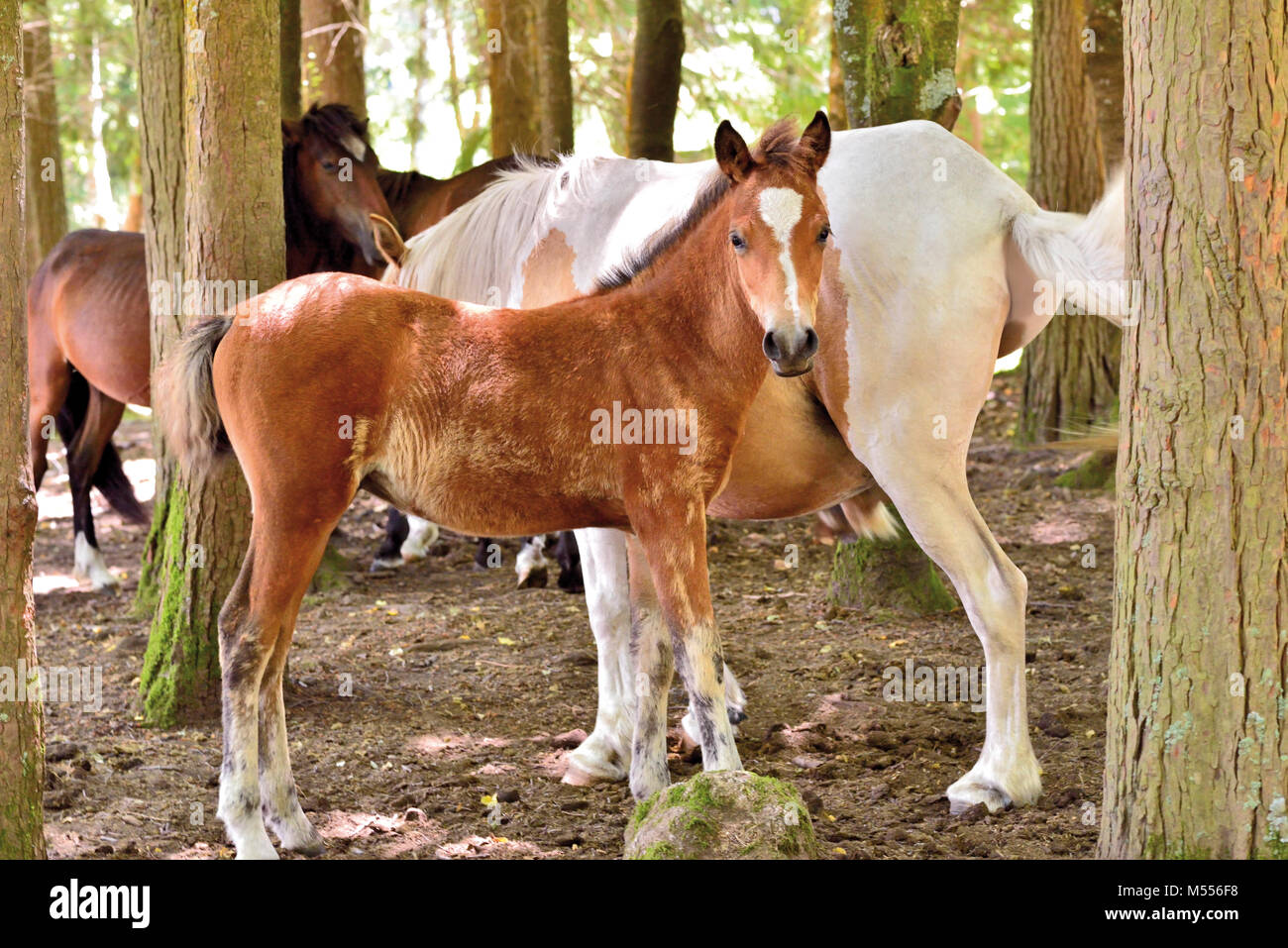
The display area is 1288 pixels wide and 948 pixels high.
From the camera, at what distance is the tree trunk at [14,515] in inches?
130

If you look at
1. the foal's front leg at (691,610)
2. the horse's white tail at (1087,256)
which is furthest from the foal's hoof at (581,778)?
the horse's white tail at (1087,256)

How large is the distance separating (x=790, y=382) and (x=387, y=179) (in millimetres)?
4451

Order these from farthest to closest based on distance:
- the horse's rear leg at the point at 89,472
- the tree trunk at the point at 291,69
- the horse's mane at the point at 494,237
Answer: the tree trunk at the point at 291,69
the horse's rear leg at the point at 89,472
the horse's mane at the point at 494,237

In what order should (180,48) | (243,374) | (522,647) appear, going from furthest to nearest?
1. (522,647)
2. (180,48)
3. (243,374)

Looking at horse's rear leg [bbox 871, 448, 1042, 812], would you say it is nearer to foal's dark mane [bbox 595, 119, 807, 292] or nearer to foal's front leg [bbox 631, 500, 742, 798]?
foal's front leg [bbox 631, 500, 742, 798]

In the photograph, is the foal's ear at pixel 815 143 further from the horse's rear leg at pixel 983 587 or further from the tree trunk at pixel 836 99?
the tree trunk at pixel 836 99

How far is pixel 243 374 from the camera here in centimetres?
394

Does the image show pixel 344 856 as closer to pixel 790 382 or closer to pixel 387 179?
pixel 790 382

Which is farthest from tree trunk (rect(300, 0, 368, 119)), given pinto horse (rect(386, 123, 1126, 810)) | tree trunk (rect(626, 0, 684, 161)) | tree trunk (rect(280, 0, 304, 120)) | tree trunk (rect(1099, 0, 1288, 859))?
tree trunk (rect(1099, 0, 1288, 859))

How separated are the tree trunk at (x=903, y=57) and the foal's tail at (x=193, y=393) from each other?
3819 millimetres

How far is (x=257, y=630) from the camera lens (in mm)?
3900

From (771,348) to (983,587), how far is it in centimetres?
144

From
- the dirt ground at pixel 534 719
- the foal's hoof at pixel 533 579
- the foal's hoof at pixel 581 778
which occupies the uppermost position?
the foal's hoof at pixel 533 579
